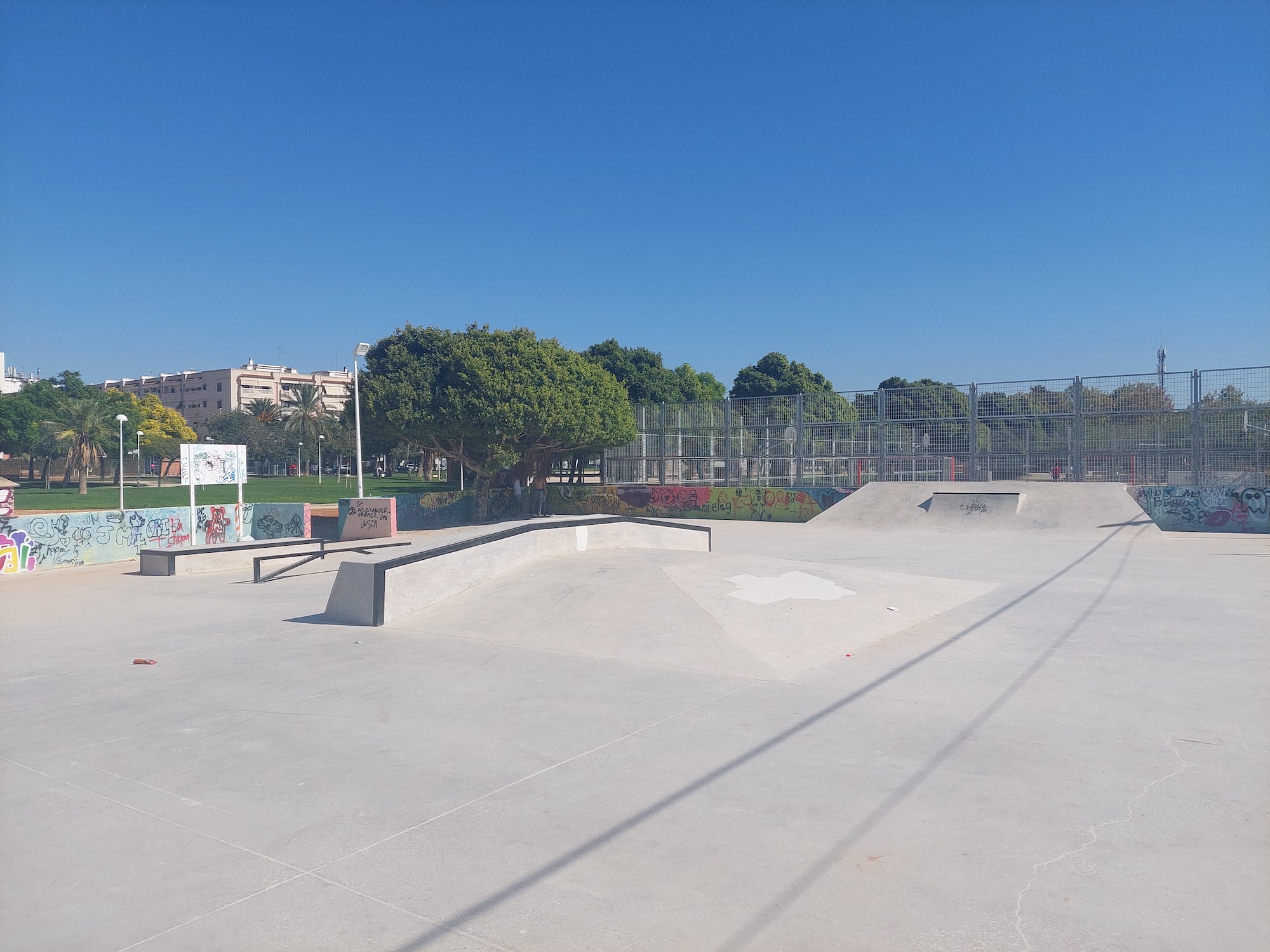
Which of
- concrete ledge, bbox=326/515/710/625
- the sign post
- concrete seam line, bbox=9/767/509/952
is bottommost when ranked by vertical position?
concrete seam line, bbox=9/767/509/952

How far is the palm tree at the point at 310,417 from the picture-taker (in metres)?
91.5

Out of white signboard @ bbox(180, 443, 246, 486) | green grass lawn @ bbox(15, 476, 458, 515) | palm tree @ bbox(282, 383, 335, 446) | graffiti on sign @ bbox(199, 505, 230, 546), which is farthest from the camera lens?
palm tree @ bbox(282, 383, 335, 446)

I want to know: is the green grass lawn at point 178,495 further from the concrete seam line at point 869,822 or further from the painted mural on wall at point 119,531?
the concrete seam line at point 869,822

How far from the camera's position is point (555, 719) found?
684 cm

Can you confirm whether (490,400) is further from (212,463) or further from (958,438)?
(958,438)

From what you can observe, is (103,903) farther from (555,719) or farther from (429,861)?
(555,719)

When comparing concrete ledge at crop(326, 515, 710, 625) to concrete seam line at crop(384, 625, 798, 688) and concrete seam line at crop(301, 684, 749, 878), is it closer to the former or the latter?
concrete seam line at crop(384, 625, 798, 688)

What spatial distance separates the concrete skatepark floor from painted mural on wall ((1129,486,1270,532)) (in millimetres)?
17611

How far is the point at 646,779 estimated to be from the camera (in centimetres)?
544

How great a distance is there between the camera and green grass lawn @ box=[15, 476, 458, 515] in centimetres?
4916

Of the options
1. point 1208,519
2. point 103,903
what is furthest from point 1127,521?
point 103,903

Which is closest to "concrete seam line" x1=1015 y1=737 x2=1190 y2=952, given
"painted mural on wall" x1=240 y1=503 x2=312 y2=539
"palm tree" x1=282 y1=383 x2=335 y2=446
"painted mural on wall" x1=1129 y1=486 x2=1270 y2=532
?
"painted mural on wall" x1=1129 y1=486 x2=1270 y2=532

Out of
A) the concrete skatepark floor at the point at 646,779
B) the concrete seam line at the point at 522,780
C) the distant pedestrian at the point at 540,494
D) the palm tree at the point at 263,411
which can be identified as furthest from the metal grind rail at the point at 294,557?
the palm tree at the point at 263,411

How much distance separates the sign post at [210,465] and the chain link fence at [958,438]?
17954mm
